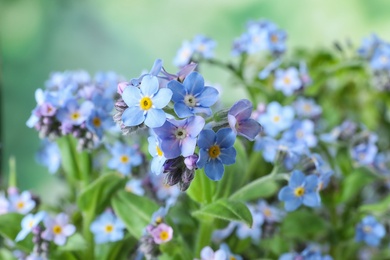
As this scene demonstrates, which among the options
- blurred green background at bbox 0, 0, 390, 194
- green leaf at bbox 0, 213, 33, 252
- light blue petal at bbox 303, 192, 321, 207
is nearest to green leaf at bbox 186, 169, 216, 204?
light blue petal at bbox 303, 192, 321, 207

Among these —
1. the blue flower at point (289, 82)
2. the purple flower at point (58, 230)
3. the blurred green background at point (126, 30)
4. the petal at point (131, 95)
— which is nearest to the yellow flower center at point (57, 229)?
the purple flower at point (58, 230)

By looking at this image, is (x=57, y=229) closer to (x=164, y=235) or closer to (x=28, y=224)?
(x=28, y=224)

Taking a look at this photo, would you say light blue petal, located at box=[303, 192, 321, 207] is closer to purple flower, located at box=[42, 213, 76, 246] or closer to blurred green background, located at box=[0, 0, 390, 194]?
purple flower, located at box=[42, 213, 76, 246]

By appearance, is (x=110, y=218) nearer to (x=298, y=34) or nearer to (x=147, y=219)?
(x=147, y=219)

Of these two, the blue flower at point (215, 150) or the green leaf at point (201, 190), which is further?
the green leaf at point (201, 190)

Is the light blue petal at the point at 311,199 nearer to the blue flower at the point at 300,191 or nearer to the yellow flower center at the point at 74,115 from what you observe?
the blue flower at the point at 300,191

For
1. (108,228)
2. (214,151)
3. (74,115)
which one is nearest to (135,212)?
(108,228)

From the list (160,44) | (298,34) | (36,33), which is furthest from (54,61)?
(298,34)
